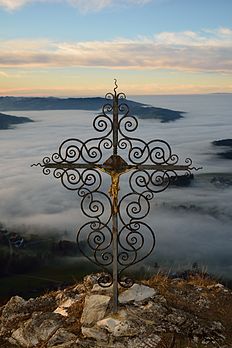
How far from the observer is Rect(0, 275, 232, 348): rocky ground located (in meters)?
7.57

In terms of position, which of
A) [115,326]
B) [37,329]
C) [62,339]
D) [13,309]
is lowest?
[13,309]

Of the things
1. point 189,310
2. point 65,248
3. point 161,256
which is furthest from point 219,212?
point 189,310

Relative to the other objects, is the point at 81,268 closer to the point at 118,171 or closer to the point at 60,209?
the point at 60,209

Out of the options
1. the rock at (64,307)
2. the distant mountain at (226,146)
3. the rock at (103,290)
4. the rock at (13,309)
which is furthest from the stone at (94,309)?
the distant mountain at (226,146)

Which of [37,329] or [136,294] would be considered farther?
[136,294]

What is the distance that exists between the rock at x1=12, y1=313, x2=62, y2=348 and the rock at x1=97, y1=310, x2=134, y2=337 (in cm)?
100

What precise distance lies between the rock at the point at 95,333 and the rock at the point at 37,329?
729 mm

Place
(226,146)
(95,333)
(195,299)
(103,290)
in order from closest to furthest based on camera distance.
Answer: (95,333) → (103,290) → (195,299) → (226,146)

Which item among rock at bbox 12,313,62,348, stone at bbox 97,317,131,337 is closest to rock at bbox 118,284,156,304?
stone at bbox 97,317,131,337

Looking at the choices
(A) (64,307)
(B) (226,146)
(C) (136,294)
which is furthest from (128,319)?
(B) (226,146)

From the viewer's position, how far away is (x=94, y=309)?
8242 millimetres

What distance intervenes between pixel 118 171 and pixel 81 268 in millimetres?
69789

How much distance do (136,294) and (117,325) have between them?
1131mm

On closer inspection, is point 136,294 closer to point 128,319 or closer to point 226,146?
point 128,319
